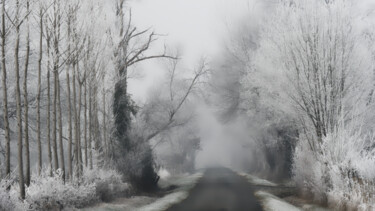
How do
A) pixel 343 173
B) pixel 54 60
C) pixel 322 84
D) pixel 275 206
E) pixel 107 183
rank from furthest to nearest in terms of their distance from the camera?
pixel 107 183 → pixel 322 84 → pixel 275 206 → pixel 54 60 → pixel 343 173

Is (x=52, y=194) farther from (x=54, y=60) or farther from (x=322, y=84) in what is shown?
(x=322, y=84)

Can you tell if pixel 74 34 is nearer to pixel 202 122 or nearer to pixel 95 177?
pixel 95 177

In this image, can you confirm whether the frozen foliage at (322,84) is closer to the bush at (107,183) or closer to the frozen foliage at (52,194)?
the bush at (107,183)

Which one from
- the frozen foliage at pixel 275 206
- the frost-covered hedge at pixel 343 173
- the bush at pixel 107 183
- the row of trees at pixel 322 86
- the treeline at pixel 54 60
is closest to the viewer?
the treeline at pixel 54 60

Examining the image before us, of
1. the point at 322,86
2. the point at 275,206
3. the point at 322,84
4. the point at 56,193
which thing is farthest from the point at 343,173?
the point at 56,193

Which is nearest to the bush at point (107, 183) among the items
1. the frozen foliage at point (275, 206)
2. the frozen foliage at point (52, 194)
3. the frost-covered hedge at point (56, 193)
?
the frost-covered hedge at point (56, 193)

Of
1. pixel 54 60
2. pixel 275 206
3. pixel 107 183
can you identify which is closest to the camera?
pixel 54 60

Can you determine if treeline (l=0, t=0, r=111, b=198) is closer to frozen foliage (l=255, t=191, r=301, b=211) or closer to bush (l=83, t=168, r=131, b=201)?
bush (l=83, t=168, r=131, b=201)

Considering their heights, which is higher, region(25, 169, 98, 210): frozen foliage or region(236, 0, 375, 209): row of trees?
region(236, 0, 375, 209): row of trees

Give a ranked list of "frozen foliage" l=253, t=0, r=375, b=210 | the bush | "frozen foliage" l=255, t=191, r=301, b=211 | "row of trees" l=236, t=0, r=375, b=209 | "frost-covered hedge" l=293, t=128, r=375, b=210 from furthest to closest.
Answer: the bush
"frozen foliage" l=255, t=191, r=301, b=211
"frozen foliage" l=253, t=0, r=375, b=210
"row of trees" l=236, t=0, r=375, b=209
"frost-covered hedge" l=293, t=128, r=375, b=210

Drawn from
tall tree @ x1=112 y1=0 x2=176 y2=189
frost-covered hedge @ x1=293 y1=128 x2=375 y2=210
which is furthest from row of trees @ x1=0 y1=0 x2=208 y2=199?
frost-covered hedge @ x1=293 y1=128 x2=375 y2=210

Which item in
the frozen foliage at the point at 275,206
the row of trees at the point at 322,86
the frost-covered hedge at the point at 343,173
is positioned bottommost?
the frozen foliage at the point at 275,206

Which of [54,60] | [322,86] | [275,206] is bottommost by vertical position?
[275,206]

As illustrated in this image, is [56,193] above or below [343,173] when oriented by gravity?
above
